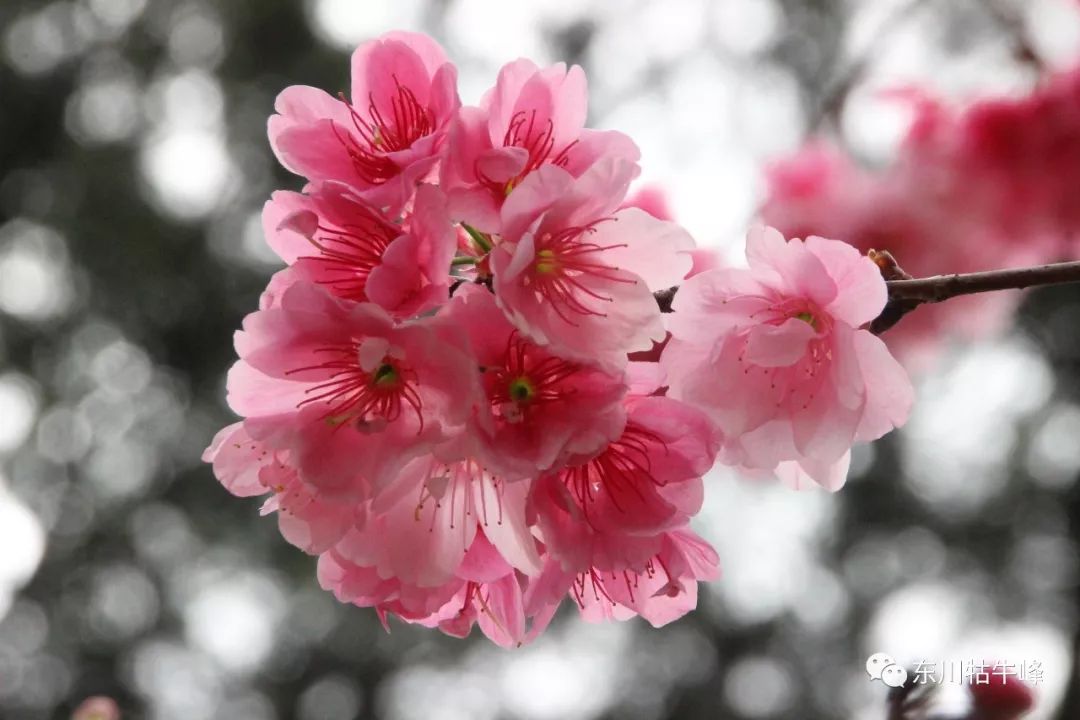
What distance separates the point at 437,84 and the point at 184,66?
8.42ft

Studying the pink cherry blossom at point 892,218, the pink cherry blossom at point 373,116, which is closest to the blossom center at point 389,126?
the pink cherry blossom at point 373,116

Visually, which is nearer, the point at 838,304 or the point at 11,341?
the point at 838,304

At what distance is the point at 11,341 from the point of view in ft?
9.17

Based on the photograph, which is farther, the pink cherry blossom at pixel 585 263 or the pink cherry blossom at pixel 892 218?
the pink cherry blossom at pixel 892 218

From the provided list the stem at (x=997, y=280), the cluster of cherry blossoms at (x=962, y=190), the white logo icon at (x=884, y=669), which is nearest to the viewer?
the stem at (x=997, y=280)

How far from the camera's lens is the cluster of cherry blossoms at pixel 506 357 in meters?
0.46

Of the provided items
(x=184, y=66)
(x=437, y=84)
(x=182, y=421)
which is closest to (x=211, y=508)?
(x=182, y=421)

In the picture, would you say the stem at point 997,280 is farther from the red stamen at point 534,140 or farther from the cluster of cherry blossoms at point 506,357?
the red stamen at point 534,140

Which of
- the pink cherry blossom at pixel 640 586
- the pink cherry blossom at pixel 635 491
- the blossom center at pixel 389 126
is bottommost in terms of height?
the pink cherry blossom at pixel 640 586

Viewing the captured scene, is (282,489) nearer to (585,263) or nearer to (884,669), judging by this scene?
(585,263)

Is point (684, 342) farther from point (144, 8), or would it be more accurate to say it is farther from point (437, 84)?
point (144, 8)

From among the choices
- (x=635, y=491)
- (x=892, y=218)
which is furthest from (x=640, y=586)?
(x=892, y=218)

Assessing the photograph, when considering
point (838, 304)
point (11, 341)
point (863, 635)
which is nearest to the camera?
point (838, 304)

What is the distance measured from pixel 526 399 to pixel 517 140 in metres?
0.13
